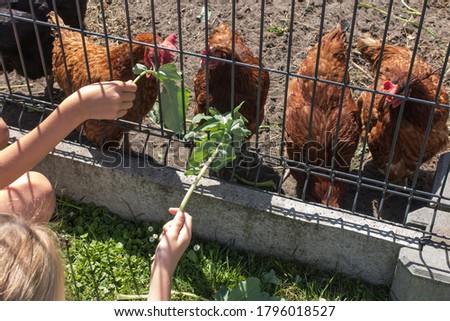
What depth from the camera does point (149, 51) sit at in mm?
3609

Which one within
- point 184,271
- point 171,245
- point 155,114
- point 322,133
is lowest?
point 184,271

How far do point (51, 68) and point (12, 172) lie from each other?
6.24 ft

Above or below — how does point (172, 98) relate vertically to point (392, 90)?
above

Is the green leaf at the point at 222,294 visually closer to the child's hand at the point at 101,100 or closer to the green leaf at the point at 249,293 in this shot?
the green leaf at the point at 249,293

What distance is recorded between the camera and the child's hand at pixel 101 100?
2.80m

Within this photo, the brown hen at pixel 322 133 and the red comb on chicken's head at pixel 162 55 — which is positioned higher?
the red comb on chicken's head at pixel 162 55

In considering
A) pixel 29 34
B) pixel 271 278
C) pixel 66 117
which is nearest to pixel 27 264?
pixel 66 117

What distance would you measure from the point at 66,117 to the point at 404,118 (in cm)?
206

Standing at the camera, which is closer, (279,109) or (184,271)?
(184,271)

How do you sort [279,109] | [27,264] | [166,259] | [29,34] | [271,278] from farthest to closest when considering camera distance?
[279,109] < [29,34] < [271,278] < [166,259] < [27,264]

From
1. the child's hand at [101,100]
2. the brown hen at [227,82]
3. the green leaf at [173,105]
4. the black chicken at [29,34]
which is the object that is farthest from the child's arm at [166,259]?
the black chicken at [29,34]

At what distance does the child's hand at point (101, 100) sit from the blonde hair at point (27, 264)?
80cm

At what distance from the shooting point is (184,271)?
11.5ft

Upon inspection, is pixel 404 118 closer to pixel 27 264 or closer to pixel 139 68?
pixel 139 68
